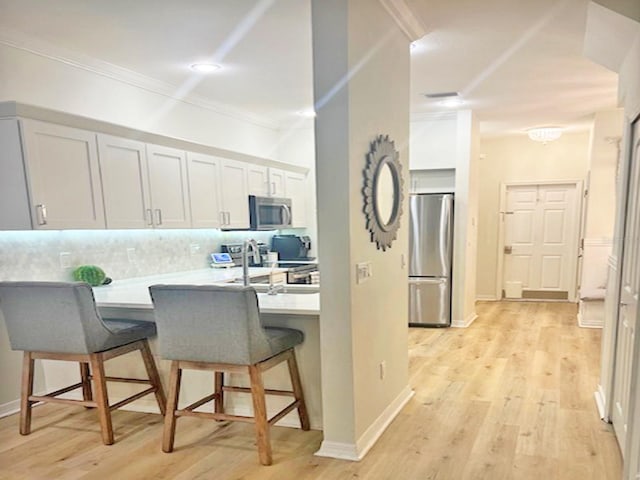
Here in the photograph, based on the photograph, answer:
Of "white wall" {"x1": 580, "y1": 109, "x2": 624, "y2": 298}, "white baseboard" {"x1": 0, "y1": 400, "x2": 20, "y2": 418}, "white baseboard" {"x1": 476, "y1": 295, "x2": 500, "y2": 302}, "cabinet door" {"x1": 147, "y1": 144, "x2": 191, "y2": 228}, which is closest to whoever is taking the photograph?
"white baseboard" {"x1": 0, "y1": 400, "x2": 20, "y2": 418}

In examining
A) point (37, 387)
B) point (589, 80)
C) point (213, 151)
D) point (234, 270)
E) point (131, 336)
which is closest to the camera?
point (131, 336)

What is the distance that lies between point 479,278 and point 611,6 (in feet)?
18.8

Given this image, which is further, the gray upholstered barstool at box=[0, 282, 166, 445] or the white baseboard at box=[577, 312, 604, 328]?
the white baseboard at box=[577, 312, 604, 328]

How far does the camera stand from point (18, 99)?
3.00 m

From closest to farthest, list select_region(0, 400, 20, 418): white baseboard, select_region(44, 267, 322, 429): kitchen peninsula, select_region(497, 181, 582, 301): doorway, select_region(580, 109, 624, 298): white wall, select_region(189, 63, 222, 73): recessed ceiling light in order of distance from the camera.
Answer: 1. select_region(44, 267, 322, 429): kitchen peninsula
2. select_region(0, 400, 20, 418): white baseboard
3. select_region(189, 63, 222, 73): recessed ceiling light
4. select_region(580, 109, 624, 298): white wall
5. select_region(497, 181, 582, 301): doorway

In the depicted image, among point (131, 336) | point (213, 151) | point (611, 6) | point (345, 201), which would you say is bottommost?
point (131, 336)

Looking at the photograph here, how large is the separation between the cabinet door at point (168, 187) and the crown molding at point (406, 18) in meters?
2.23

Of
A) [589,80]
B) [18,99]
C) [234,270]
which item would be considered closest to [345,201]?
[18,99]

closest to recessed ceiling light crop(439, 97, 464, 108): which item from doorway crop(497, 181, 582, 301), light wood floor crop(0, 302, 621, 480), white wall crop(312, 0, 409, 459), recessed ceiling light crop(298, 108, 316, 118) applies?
recessed ceiling light crop(298, 108, 316, 118)

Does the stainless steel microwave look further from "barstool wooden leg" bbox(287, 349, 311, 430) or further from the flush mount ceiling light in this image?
the flush mount ceiling light

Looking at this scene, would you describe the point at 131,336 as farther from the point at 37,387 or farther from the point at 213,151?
the point at 213,151

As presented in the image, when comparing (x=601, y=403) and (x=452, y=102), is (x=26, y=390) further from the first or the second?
(x=452, y=102)

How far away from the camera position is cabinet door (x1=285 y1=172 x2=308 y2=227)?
5.73m

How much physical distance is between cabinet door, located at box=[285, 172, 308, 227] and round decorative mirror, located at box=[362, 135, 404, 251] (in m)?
2.76
